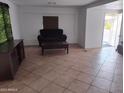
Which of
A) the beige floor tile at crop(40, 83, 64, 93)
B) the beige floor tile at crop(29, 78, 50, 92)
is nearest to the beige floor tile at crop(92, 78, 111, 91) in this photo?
the beige floor tile at crop(40, 83, 64, 93)

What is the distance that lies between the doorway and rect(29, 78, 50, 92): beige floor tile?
465 centimetres

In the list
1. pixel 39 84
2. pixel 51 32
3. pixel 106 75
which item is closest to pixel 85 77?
pixel 106 75

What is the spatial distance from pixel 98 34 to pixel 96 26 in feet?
1.49

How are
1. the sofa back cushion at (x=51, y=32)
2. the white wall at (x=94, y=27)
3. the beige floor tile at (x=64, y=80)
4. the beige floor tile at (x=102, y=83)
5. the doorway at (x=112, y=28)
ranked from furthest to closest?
the doorway at (x=112, y=28) → the sofa back cushion at (x=51, y=32) → the white wall at (x=94, y=27) → the beige floor tile at (x=64, y=80) → the beige floor tile at (x=102, y=83)

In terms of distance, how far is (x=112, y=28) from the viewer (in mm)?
6535

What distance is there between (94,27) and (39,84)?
4044 mm

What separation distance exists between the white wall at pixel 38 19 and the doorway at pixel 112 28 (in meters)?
2.01

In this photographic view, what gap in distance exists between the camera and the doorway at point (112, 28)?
584cm

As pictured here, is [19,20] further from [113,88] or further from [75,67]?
[113,88]

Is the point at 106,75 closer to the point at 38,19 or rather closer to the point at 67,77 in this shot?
the point at 67,77

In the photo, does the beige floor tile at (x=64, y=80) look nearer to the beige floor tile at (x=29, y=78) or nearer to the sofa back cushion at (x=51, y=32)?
the beige floor tile at (x=29, y=78)

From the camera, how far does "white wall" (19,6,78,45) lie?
5508 millimetres

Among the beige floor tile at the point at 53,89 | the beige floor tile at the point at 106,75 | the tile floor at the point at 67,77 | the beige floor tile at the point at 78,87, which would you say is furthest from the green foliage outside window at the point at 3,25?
the beige floor tile at the point at 106,75

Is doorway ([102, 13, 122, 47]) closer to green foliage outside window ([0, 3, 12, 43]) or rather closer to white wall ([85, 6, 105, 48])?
white wall ([85, 6, 105, 48])
